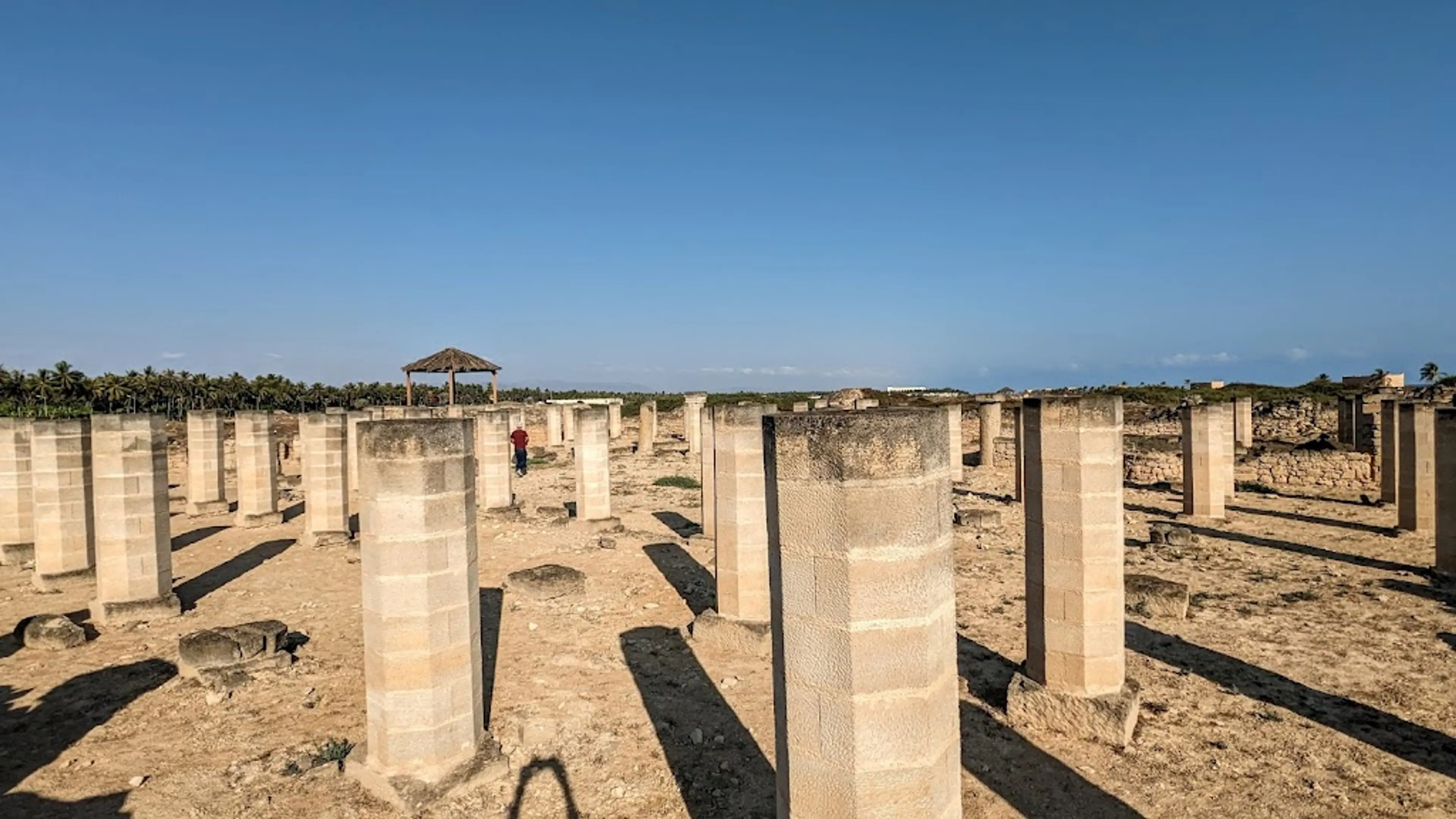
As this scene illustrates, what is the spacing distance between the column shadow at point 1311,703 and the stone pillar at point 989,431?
17311 millimetres

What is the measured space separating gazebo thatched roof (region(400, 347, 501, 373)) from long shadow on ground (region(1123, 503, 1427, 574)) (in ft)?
111

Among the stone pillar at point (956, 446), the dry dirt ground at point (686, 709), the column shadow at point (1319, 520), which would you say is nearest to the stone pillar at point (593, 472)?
the dry dirt ground at point (686, 709)

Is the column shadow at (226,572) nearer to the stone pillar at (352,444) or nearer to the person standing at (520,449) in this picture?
the stone pillar at (352,444)

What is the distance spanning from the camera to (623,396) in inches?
3804

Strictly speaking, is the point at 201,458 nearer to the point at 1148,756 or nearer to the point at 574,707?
the point at 574,707

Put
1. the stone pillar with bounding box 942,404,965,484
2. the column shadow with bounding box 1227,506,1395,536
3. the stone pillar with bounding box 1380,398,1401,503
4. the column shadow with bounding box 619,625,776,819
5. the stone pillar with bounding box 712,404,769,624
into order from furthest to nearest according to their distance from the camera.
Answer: the stone pillar with bounding box 942,404,965,484
the stone pillar with bounding box 1380,398,1401,503
the column shadow with bounding box 1227,506,1395,536
the stone pillar with bounding box 712,404,769,624
the column shadow with bounding box 619,625,776,819

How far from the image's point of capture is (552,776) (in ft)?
20.8

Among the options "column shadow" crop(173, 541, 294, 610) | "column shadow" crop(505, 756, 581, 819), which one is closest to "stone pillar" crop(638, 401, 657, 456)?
"column shadow" crop(173, 541, 294, 610)

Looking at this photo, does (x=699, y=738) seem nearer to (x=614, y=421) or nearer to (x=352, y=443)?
(x=352, y=443)

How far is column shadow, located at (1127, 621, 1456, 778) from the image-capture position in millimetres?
6379

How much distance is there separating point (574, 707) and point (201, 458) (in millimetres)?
16839

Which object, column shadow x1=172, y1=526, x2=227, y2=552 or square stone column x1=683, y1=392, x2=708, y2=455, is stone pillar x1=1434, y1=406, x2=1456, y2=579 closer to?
square stone column x1=683, y1=392, x2=708, y2=455

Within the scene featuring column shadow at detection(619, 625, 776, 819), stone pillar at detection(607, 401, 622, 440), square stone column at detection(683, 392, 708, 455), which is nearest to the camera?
Answer: column shadow at detection(619, 625, 776, 819)

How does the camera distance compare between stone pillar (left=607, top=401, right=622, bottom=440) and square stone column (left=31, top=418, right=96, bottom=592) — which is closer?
square stone column (left=31, top=418, right=96, bottom=592)
